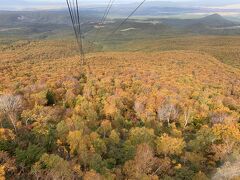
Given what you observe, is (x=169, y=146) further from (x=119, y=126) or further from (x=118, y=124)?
(x=118, y=124)

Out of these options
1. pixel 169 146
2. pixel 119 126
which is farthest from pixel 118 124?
pixel 169 146

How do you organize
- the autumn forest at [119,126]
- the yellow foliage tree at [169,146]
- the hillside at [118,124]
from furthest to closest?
1. the yellow foliage tree at [169,146]
2. the hillside at [118,124]
3. the autumn forest at [119,126]

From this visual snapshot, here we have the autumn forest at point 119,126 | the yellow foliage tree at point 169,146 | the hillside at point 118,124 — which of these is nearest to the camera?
the autumn forest at point 119,126

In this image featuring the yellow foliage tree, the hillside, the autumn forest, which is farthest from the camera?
the yellow foliage tree

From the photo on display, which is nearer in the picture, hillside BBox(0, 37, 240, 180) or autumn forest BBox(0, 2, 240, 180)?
autumn forest BBox(0, 2, 240, 180)

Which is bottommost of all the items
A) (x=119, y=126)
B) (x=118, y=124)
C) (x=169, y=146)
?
(x=119, y=126)

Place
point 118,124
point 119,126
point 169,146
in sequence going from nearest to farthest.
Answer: point 169,146, point 119,126, point 118,124

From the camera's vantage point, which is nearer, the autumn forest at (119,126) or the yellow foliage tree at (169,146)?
the autumn forest at (119,126)

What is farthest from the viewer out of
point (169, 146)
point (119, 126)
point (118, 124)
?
point (118, 124)

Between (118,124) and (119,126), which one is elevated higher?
(118,124)

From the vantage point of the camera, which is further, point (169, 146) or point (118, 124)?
point (118, 124)

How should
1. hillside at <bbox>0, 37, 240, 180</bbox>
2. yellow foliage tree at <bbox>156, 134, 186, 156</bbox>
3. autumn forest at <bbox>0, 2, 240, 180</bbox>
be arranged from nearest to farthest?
autumn forest at <bbox>0, 2, 240, 180</bbox>
hillside at <bbox>0, 37, 240, 180</bbox>
yellow foliage tree at <bbox>156, 134, 186, 156</bbox>
